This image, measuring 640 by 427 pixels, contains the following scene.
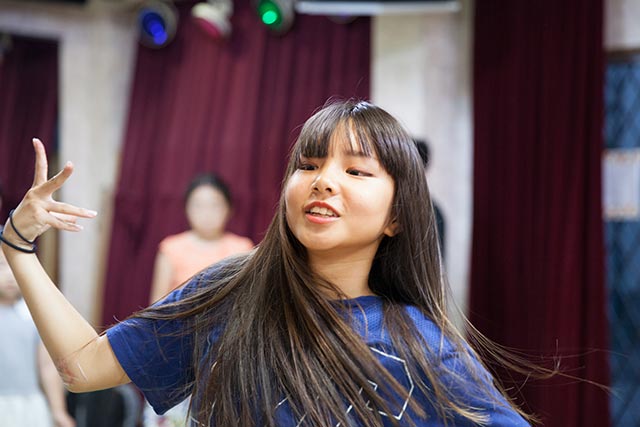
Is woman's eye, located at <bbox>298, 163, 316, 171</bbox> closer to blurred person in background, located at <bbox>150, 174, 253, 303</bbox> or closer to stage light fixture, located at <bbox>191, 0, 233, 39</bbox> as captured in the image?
blurred person in background, located at <bbox>150, 174, 253, 303</bbox>

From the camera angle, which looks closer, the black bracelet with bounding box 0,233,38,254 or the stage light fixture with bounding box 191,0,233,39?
the black bracelet with bounding box 0,233,38,254

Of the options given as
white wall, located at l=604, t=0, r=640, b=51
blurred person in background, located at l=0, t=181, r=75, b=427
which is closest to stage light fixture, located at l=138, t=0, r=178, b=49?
blurred person in background, located at l=0, t=181, r=75, b=427

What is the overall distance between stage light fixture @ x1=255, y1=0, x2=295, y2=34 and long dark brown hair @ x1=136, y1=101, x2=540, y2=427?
9.57ft

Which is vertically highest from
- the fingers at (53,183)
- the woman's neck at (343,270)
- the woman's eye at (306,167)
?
the woman's eye at (306,167)

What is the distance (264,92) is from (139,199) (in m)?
1.03

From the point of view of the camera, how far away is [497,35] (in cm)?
376

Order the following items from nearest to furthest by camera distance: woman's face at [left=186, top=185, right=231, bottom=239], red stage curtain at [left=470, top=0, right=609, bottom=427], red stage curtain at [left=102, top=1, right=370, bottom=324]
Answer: red stage curtain at [left=470, top=0, right=609, bottom=427] → woman's face at [left=186, top=185, right=231, bottom=239] → red stage curtain at [left=102, top=1, right=370, bottom=324]

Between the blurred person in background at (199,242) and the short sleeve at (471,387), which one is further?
→ the blurred person in background at (199,242)

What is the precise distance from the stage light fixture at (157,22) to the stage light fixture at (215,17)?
0.72 feet

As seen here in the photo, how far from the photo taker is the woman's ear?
4.35 feet

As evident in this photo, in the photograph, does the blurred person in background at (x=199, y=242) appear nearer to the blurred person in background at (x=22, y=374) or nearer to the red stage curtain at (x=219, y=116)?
the red stage curtain at (x=219, y=116)

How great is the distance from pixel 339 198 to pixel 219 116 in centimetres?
339

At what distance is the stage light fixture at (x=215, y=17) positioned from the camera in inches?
170

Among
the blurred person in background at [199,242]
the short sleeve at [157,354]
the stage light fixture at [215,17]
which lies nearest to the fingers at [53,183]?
the short sleeve at [157,354]
